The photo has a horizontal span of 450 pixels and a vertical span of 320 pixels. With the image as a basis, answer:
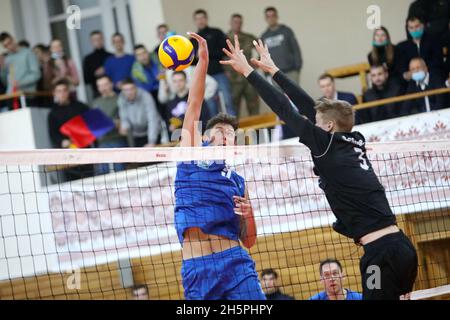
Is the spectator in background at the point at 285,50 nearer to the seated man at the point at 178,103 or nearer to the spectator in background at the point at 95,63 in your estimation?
the seated man at the point at 178,103

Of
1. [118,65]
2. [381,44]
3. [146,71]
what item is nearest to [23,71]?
[118,65]

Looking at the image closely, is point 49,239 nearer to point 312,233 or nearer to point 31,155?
point 312,233

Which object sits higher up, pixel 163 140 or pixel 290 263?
pixel 163 140

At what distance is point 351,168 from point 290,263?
19.6 ft

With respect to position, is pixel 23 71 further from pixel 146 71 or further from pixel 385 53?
pixel 385 53

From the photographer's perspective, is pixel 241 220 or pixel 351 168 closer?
pixel 351 168

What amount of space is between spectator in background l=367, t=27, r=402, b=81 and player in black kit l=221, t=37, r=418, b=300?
6.93 metres

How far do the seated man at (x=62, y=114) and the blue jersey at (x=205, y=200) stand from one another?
773 centimetres

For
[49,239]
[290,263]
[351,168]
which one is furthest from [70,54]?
[351,168]

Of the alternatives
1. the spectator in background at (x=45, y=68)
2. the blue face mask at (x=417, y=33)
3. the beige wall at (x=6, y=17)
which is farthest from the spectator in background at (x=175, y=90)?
the beige wall at (x=6, y=17)

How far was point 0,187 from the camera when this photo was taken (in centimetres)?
1672

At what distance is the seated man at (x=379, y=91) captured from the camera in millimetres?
14211

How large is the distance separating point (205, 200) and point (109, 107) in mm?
8556

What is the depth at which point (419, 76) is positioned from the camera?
14180mm
